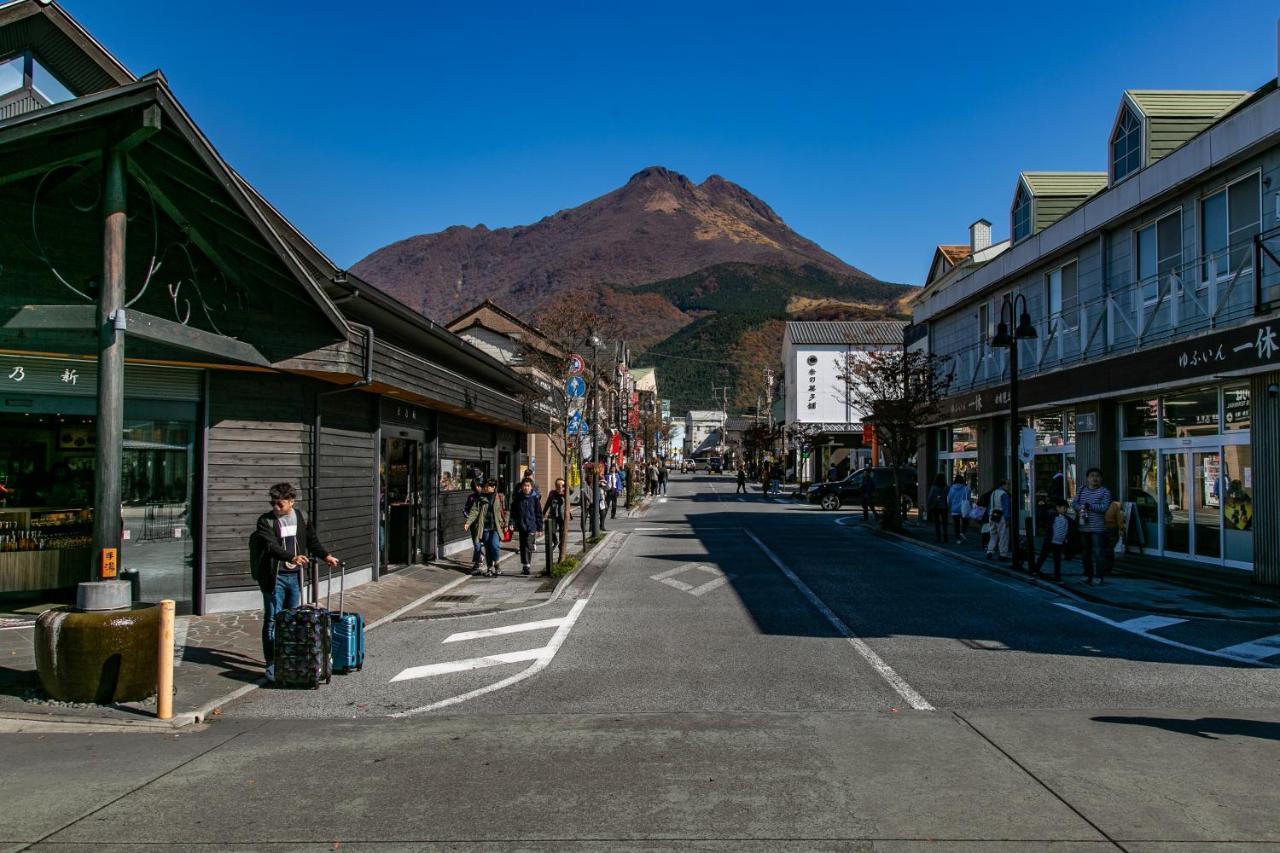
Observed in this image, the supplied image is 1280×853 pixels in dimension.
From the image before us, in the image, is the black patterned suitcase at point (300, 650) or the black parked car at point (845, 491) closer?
the black patterned suitcase at point (300, 650)

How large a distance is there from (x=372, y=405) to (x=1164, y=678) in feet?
38.0

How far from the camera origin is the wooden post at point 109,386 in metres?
7.99

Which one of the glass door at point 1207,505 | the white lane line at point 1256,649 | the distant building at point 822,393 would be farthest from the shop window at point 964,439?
the distant building at point 822,393

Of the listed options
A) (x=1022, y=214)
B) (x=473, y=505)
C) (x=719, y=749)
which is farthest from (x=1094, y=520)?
(x=1022, y=214)

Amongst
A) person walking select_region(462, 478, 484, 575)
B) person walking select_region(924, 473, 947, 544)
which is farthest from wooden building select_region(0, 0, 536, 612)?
person walking select_region(924, 473, 947, 544)

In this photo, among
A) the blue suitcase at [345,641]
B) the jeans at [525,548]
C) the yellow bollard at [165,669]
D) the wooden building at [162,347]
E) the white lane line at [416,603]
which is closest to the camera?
the yellow bollard at [165,669]

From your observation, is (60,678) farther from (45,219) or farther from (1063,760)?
(1063,760)

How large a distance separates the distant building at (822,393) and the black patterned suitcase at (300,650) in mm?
62496

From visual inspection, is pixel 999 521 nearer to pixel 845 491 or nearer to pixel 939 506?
pixel 939 506

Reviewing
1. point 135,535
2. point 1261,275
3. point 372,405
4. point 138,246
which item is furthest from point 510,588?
point 1261,275

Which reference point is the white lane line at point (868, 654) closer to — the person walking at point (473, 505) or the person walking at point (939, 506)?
the person walking at point (473, 505)

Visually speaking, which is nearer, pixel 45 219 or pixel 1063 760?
pixel 1063 760

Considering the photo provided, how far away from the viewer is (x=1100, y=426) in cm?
1997

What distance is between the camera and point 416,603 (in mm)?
13945
